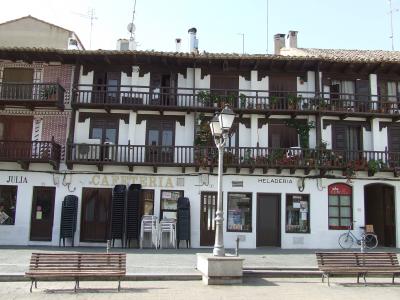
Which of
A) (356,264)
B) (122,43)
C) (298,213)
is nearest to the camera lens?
(356,264)

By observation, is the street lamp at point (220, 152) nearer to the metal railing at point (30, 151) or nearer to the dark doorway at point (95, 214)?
the dark doorway at point (95, 214)

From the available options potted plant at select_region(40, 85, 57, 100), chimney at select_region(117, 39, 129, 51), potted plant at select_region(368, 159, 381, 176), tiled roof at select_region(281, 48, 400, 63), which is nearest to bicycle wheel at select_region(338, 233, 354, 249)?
potted plant at select_region(368, 159, 381, 176)

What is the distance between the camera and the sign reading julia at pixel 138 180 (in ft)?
71.5

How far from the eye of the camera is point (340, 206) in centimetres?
2241

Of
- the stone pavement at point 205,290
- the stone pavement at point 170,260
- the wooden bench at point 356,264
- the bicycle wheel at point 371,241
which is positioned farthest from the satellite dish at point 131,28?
the wooden bench at point 356,264

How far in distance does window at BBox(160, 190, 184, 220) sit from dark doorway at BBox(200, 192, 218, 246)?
3.63 ft

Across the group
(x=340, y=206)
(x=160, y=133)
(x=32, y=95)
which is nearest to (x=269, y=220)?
(x=340, y=206)

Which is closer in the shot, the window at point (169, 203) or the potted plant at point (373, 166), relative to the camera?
the window at point (169, 203)

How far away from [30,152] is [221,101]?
29.4 ft

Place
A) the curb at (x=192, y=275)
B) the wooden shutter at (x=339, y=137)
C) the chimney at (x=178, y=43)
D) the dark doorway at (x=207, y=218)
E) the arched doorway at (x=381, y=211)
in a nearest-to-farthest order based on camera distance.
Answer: the curb at (x=192, y=275)
the dark doorway at (x=207, y=218)
the arched doorway at (x=381, y=211)
the wooden shutter at (x=339, y=137)
the chimney at (x=178, y=43)

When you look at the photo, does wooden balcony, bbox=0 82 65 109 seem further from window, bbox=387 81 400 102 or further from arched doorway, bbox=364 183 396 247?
window, bbox=387 81 400 102

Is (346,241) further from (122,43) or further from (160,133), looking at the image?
(122,43)

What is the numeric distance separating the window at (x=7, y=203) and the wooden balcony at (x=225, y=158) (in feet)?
9.43

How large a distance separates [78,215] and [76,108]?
4.94 metres
